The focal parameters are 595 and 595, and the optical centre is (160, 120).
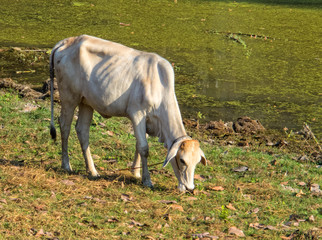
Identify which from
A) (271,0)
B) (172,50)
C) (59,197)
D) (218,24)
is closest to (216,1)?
(271,0)

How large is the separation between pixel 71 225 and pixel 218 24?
11.6 metres

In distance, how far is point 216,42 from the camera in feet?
46.0

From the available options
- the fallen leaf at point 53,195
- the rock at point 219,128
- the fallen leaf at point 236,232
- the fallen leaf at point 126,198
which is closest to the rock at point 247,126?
the rock at point 219,128

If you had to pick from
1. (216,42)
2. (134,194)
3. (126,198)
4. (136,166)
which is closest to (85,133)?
(136,166)

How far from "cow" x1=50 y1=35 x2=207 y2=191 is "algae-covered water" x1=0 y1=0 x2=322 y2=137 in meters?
3.14

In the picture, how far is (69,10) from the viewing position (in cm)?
1650

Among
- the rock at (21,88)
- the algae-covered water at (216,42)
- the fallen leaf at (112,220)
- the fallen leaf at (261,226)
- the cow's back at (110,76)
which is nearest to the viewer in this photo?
the fallen leaf at (112,220)

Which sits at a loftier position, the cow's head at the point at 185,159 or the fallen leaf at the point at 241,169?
the cow's head at the point at 185,159

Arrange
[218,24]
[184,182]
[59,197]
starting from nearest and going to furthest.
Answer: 1. [59,197]
2. [184,182]
3. [218,24]

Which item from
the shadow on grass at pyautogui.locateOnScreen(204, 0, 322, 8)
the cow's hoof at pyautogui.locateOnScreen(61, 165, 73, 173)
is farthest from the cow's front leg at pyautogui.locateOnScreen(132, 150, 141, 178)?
the shadow on grass at pyautogui.locateOnScreen(204, 0, 322, 8)

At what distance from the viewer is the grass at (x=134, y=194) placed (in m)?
5.01

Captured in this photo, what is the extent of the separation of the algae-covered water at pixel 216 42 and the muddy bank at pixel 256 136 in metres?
0.43

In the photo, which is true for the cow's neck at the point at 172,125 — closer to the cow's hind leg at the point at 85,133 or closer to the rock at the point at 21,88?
the cow's hind leg at the point at 85,133

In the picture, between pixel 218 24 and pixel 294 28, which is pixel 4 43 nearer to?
pixel 218 24
